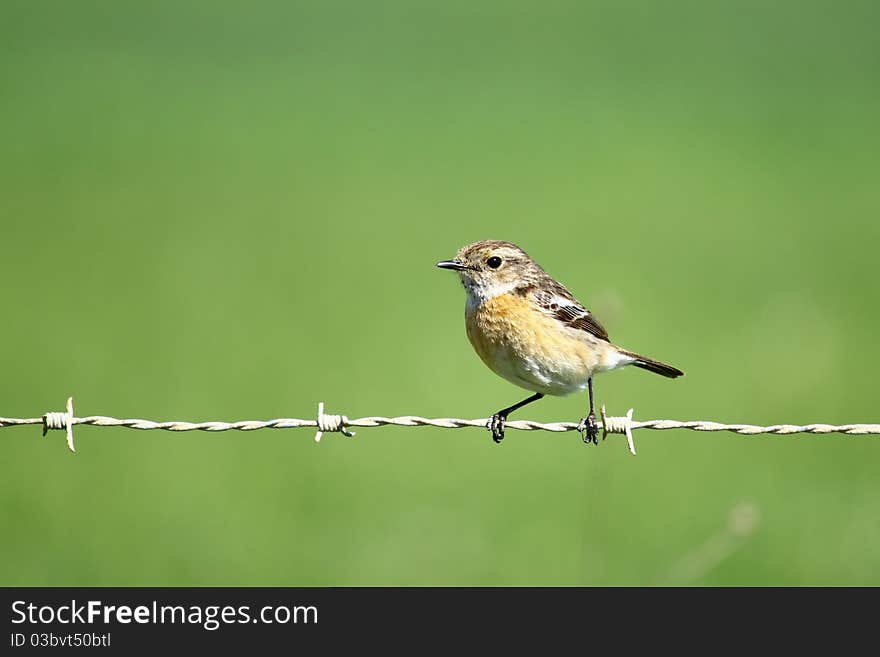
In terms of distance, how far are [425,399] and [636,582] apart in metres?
3.58

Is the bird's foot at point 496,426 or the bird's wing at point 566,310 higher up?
the bird's wing at point 566,310

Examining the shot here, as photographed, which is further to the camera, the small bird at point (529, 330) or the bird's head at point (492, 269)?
the bird's head at point (492, 269)

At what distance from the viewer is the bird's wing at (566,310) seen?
21.2 ft

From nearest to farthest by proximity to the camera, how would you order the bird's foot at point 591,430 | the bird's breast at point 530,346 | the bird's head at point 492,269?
the bird's foot at point 591,430 < the bird's breast at point 530,346 < the bird's head at point 492,269

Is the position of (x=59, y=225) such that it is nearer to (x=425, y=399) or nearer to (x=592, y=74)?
(x=425, y=399)

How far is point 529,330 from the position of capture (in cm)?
622

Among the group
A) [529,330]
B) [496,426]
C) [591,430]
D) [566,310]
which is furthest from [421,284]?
[591,430]

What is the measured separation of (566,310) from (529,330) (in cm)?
38

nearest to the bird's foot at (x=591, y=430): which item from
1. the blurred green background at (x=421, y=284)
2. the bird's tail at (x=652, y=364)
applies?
the blurred green background at (x=421, y=284)

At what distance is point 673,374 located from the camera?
6.50 meters

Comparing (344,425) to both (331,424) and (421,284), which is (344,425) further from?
(421,284)

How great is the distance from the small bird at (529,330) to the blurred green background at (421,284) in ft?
1.22

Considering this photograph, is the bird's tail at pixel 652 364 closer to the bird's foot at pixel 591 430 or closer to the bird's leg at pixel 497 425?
the bird's leg at pixel 497 425

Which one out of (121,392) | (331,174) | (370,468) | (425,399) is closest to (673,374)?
(370,468)
